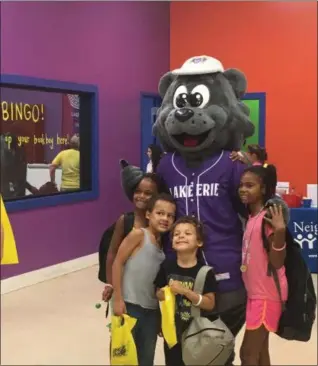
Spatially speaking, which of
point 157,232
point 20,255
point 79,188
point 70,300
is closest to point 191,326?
point 157,232

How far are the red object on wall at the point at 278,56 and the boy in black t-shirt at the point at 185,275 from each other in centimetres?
392

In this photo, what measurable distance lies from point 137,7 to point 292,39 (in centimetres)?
157

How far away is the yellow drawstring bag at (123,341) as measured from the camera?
1.96 metres

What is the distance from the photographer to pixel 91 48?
491 centimetres

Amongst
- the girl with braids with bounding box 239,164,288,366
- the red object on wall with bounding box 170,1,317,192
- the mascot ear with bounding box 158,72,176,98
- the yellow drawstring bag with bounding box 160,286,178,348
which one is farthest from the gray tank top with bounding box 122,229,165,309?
the red object on wall with bounding box 170,1,317,192

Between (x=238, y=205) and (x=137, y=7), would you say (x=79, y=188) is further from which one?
(x=238, y=205)

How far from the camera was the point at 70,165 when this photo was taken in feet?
16.5

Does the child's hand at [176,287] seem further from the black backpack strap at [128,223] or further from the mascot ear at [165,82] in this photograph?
the mascot ear at [165,82]

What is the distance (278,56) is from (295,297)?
13.5 ft

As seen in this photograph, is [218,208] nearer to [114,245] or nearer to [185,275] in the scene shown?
[185,275]

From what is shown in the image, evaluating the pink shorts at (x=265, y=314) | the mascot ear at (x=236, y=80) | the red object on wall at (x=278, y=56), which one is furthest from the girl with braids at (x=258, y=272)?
the red object on wall at (x=278, y=56)

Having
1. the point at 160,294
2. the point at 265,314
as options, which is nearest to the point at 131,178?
the point at 160,294

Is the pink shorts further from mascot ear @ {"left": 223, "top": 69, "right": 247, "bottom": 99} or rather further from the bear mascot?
mascot ear @ {"left": 223, "top": 69, "right": 247, "bottom": 99}

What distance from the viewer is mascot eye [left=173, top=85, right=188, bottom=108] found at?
208 cm
